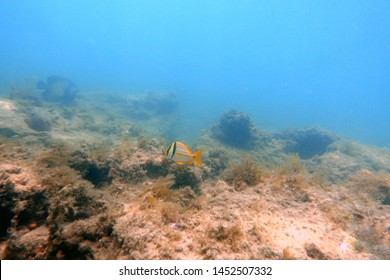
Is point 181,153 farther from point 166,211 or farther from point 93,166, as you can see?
point 93,166

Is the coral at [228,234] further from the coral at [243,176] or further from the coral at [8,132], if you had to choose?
the coral at [8,132]

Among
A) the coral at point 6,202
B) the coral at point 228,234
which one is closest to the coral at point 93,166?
the coral at point 6,202

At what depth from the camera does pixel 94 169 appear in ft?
17.7

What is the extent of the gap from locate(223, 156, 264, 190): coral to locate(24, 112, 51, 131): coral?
41.7 feet

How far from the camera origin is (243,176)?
5.34m

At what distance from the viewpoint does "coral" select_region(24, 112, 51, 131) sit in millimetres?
12789

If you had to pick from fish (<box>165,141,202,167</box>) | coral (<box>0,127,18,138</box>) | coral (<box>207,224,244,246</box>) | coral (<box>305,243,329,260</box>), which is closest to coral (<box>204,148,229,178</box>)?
fish (<box>165,141,202,167</box>)

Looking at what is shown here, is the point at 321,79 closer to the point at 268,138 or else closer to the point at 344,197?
the point at 268,138

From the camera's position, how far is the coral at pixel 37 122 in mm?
12789

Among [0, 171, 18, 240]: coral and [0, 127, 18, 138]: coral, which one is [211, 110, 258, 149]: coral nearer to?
[0, 127, 18, 138]: coral

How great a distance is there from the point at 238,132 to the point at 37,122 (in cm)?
1322

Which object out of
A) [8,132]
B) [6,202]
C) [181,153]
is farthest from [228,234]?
[8,132]

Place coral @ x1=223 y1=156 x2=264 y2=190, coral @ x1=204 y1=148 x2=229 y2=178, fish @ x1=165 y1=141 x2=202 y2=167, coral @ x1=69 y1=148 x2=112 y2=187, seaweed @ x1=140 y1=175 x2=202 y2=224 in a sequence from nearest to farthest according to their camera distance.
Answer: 1. seaweed @ x1=140 y1=175 x2=202 y2=224
2. fish @ x1=165 y1=141 x2=202 y2=167
3. coral @ x1=69 y1=148 x2=112 y2=187
4. coral @ x1=223 y1=156 x2=264 y2=190
5. coral @ x1=204 y1=148 x2=229 y2=178

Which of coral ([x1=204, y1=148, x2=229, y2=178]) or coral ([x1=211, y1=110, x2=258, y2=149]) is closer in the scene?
coral ([x1=204, y1=148, x2=229, y2=178])
